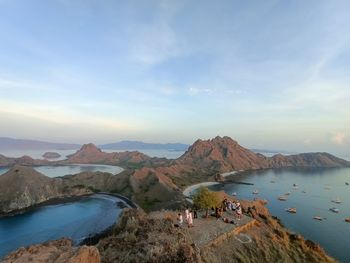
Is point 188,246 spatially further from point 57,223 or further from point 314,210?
point 314,210

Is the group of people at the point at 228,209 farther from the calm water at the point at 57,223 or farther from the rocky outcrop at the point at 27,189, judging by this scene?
the rocky outcrop at the point at 27,189

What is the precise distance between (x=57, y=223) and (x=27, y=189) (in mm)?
40726

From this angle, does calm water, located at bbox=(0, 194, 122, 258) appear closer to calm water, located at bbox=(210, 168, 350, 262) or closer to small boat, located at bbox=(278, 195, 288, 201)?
calm water, located at bbox=(210, 168, 350, 262)

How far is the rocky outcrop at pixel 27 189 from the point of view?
413 ft

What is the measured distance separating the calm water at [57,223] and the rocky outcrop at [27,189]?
30.9 feet

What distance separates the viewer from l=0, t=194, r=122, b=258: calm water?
87.8 m

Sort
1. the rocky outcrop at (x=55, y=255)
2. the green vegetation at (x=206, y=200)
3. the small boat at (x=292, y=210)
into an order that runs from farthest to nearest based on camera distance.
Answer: the small boat at (x=292, y=210) → the green vegetation at (x=206, y=200) → the rocky outcrop at (x=55, y=255)

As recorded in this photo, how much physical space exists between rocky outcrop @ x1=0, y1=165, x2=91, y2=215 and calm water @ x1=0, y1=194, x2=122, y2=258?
941cm

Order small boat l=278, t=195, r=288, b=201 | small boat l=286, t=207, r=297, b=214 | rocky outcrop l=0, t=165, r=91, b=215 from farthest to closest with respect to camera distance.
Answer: small boat l=278, t=195, r=288, b=201 < rocky outcrop l=0, t=165, r=91, b=215 < small boat l=286, t=207, r=297, b=214

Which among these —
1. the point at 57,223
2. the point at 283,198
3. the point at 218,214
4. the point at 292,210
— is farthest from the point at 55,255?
the point at 283,198

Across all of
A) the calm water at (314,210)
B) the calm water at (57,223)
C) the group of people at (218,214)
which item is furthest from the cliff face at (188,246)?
the calm water at (57,223)

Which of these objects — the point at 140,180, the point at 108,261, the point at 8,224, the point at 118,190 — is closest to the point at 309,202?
the point at 140,180

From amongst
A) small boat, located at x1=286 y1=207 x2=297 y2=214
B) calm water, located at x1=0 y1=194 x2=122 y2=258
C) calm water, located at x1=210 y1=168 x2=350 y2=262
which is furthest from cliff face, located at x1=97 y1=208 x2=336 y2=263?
small boat, located at x1=286 y1=207 x2=297 y2=214

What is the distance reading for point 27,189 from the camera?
134625 mm
